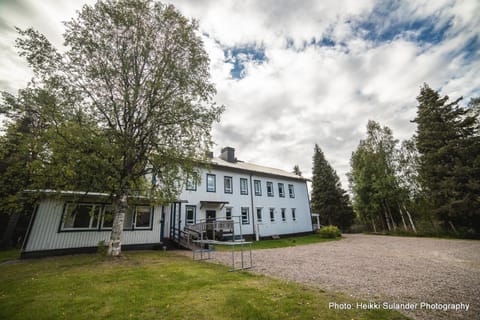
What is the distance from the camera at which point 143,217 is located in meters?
13.4

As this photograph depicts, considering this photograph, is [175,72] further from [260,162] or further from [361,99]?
[260,162]

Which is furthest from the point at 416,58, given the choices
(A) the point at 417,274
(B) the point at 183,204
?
(B) the point at 183,204

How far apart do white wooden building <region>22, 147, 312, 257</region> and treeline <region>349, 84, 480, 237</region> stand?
9.49 m

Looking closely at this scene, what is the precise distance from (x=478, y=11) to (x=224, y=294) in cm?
1359

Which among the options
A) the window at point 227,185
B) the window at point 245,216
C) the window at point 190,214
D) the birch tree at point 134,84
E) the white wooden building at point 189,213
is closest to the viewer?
the birch tree at point 134,84

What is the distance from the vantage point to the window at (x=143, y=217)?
13.1m

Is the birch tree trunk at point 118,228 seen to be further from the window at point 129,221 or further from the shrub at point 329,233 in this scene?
the shrub at point 329,233

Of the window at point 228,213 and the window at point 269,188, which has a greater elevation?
the window at point 269,188

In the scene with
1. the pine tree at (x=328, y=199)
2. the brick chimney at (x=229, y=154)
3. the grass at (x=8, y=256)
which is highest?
the brick chimney at (x=229, y=154)

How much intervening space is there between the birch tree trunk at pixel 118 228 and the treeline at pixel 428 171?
1030 inches

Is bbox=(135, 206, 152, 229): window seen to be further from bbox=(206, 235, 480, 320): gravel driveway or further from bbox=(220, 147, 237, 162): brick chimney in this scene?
bbox=(220, 147, 237, 162): brick chimney

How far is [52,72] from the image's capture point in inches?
360

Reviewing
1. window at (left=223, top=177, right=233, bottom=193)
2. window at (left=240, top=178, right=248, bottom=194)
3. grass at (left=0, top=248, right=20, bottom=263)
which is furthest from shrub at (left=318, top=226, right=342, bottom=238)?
grass at (left=0, top=248, right=20, bottom=263)

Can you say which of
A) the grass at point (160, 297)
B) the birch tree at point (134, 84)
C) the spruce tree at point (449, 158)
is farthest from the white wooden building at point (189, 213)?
the spruce tree at point (449, 158)
